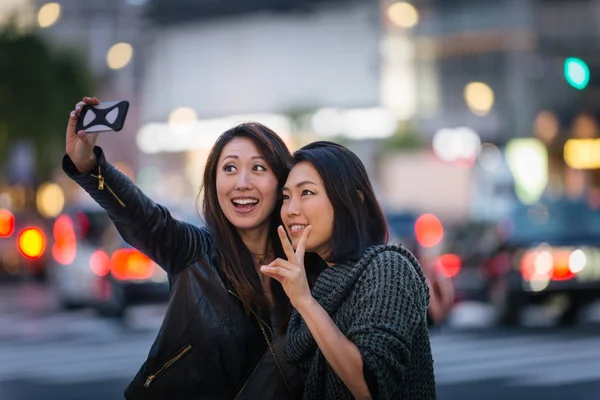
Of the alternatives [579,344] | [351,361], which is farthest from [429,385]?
[579,344]

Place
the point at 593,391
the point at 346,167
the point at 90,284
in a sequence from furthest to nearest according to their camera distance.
A: the point at 90,284 → the point at 593,391 → the point at 346,167

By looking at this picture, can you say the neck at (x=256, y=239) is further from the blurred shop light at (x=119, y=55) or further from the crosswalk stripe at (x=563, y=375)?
the blurred shop light at (x=119, y=55)

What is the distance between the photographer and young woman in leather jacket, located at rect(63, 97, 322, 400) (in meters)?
4.41

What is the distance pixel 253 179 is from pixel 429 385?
39.6 inches

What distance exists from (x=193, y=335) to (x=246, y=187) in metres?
0.50

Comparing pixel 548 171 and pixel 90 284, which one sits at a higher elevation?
pixel 548 171

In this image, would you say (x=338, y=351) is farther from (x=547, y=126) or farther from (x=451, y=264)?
(x=547, y=126)

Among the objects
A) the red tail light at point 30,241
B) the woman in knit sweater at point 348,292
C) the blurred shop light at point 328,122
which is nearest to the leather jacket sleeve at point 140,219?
the woman in knit sweater at point 348,292

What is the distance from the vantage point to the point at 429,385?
12.9 ft

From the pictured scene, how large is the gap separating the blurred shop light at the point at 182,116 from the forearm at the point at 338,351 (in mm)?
84769

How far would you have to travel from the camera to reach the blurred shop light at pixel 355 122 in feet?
257

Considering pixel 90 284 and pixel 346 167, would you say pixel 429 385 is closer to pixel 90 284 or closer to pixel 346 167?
pixel 346 167

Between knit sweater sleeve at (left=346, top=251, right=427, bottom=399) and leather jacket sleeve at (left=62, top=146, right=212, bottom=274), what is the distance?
84cm

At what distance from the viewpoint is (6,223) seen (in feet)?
92.0
